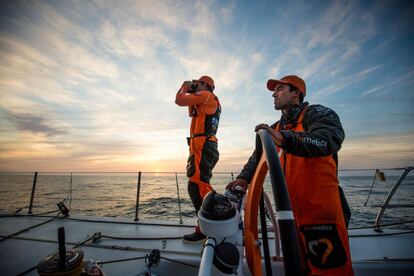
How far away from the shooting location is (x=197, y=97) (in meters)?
2.88

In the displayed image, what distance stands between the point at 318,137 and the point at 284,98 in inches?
30.0

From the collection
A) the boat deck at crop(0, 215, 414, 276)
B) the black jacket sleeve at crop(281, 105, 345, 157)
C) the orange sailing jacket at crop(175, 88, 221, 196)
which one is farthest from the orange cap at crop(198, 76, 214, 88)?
the boat deck at crop(0, 215, 414, 276)

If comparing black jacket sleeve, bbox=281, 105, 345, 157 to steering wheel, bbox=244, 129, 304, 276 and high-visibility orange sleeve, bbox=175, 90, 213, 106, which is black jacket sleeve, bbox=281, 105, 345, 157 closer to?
steering wheel, bbox=244, 129, 304, 276

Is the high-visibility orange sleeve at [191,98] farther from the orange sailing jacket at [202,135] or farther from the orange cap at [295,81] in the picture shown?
the orange cap at [295,81]

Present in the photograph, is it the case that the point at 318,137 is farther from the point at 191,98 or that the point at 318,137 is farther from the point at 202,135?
the point at 191,98

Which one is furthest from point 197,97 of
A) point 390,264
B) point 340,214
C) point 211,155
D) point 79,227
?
point 79,227

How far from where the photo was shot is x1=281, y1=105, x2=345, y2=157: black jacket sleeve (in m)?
1.11

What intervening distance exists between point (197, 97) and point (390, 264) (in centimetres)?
285

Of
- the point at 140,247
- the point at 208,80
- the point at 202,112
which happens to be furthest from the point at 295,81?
the point at 140,247

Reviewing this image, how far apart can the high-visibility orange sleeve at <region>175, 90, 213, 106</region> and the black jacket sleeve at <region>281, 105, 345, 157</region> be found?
1.75 meters

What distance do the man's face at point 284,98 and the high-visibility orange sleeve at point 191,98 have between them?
129cm

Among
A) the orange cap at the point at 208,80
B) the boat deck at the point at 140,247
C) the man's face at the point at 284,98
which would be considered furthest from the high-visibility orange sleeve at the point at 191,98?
the boat deck at the point at 140,247

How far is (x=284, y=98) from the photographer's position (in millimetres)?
1830

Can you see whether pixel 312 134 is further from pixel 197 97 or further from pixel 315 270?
pixel 197 97
